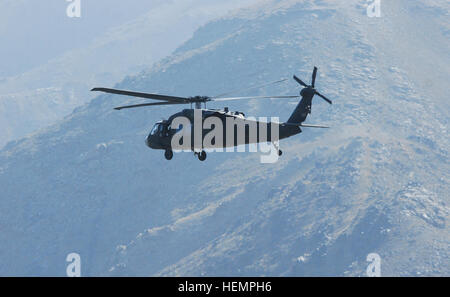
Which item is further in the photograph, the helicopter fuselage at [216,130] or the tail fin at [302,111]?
the tail fin at [302,111]

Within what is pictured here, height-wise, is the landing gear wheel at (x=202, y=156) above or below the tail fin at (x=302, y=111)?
below

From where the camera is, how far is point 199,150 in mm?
69312

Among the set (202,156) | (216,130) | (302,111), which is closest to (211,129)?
(216,130)

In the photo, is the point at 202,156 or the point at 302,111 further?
the point at 302,111

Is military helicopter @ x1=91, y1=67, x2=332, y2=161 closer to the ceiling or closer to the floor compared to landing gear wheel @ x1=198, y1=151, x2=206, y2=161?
closer to the ceiling

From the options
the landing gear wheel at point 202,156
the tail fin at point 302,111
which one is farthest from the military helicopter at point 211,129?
the tail fin at point 302,111

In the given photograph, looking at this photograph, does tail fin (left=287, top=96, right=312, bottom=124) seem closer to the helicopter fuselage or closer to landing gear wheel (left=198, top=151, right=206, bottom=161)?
the helicopter fuselage

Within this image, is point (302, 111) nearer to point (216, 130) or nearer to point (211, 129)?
point (216, 130)

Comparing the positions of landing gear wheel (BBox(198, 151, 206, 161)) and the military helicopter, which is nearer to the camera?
landing gear wheel (BBox(198, 151, 206, 161))

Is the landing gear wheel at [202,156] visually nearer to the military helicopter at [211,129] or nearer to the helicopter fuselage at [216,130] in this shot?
the military helicopter at [211,129]

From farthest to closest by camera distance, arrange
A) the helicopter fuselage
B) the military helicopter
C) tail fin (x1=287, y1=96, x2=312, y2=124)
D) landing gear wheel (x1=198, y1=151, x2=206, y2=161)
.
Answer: tail fin (x1=287, y1=96, x2=312, y2=124) → the helicopter fuselage → the military helicopter → landing gear wheel (x1=198, y1=151, x2=206, y2=161)

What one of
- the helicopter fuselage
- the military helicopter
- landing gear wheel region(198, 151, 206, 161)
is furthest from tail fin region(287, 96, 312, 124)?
landing gear wheel region(198, 151, 206, 161)

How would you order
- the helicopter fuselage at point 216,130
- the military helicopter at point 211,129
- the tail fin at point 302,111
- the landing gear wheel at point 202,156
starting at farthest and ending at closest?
the tail fin at point 302,111 < the helicopter fuselage at point 216,130 < the military helicopter at point 211,129 < the landing gear wheel at point 202,156
